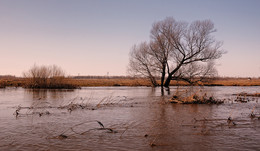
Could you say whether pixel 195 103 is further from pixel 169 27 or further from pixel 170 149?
pixel 169 27

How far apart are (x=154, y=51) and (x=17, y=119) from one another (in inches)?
1055

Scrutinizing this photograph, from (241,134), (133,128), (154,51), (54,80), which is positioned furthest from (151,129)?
(154,51)

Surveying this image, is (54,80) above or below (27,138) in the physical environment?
above

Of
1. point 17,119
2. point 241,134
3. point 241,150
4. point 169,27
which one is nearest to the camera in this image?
point 241,150

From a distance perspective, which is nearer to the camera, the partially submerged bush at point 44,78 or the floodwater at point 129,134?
the floodwater at point 129,134

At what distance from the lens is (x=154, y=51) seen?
108 ft

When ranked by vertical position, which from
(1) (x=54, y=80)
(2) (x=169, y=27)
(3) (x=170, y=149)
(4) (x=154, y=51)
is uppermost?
(2) (x=169, y=27)

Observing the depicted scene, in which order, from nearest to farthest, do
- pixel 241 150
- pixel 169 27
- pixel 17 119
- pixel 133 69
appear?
pixel 241 150 → pixel 17 119 → pixel 169 27 → pixel 133 69

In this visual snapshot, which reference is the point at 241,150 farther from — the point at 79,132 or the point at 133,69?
the point at 133,69

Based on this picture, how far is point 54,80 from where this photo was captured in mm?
27125

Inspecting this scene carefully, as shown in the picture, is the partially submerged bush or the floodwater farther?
the partially submerged bush

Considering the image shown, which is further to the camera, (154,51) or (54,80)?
(154,51)

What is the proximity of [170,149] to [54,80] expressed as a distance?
2472cm

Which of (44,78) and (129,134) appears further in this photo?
(44,78)
